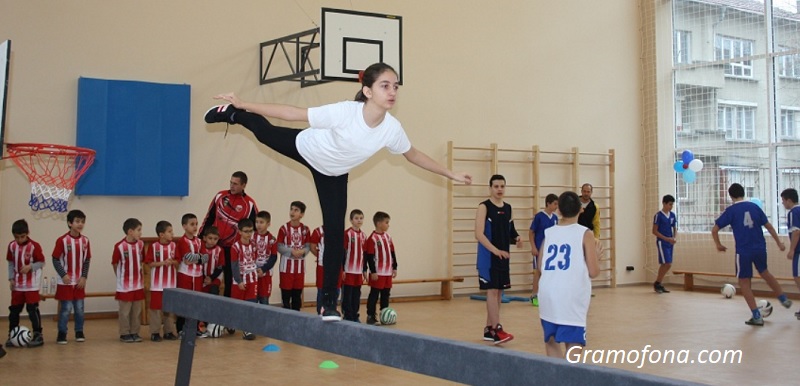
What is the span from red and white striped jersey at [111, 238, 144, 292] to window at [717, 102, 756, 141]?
428 inches

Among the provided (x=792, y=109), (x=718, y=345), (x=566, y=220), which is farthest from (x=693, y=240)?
(x=566, y=220)

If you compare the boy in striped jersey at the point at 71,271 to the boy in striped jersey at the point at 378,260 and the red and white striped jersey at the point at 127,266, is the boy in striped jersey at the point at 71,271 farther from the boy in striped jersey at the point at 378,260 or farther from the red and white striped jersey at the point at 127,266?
the boy in striped jersey at the point at 378,260

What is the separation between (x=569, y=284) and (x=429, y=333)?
421 centimetres

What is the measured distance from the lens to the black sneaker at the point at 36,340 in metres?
7.84

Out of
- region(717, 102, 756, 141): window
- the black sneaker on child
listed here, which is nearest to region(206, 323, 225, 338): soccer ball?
the black sneaker on child

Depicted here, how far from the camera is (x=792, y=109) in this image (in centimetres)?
1340

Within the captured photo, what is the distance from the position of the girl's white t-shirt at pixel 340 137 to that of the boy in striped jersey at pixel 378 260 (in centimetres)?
525

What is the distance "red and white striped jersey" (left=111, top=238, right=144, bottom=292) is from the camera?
8312 millimetres

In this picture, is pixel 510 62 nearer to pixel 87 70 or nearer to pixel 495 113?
pixel 495 113

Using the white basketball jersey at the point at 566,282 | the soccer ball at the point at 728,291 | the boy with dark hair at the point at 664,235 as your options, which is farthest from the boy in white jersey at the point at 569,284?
the boy with dark hair at the point at 664,235

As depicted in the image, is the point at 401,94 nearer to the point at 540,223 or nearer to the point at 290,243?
the point at 540,223

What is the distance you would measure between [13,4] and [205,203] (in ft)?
11.8

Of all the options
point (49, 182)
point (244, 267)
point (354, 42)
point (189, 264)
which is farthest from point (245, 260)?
point (354, 42)

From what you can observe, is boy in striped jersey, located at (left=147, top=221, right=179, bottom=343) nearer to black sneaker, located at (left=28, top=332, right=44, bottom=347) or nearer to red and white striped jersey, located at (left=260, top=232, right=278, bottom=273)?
black sneaker, located at (left=28, top=332, right=44, bottom=347)
